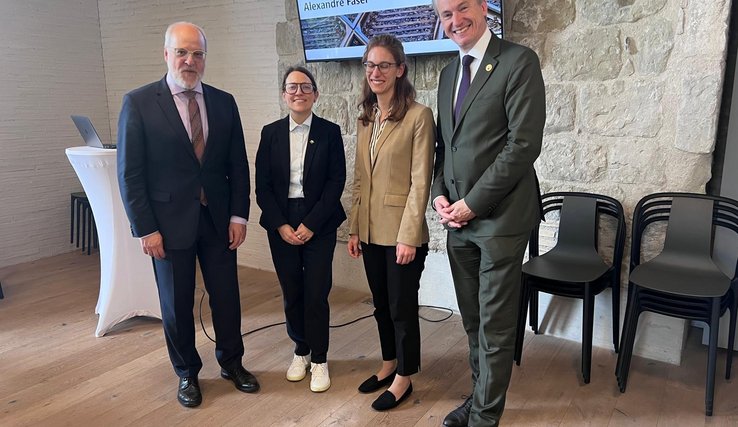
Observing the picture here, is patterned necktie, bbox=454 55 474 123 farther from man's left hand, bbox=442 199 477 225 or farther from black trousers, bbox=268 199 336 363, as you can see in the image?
black trousers, bbox=268 199 336 363

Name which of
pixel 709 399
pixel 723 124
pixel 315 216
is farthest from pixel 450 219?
pixel 723 124

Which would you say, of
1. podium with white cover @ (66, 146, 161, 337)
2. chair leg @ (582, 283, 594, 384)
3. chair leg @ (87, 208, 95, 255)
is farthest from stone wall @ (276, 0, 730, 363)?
chair leg @ (87, 208, 95, 255)

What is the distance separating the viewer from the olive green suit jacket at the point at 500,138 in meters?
1.83

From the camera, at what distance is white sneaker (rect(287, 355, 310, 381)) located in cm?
258

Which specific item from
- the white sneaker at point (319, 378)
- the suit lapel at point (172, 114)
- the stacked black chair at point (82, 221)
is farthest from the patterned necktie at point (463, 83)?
the stacked black chair at point (82, 221)

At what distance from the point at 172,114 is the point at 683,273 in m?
2.34

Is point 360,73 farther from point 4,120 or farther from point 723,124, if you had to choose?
point 4,120

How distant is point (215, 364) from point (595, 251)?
2029mm

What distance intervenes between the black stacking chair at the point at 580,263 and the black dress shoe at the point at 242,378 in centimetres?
129

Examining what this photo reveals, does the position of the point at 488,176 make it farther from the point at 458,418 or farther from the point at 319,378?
the point at 319,378

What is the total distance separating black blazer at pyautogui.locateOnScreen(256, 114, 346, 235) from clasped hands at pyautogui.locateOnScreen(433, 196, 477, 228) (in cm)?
53

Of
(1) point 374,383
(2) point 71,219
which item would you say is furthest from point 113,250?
(2) point 71,219

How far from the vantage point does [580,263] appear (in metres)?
2.67

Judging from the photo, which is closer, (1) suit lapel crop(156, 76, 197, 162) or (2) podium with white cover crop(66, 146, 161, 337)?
(1) suit lapel crop(156, 76, 197, 162)
